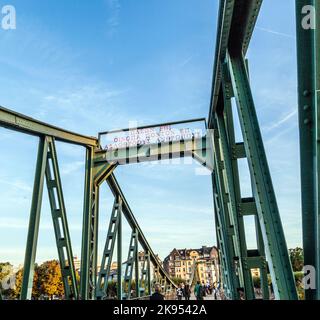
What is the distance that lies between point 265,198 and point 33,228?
5619 millimetres

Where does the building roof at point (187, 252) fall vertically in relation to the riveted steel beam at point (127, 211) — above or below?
above

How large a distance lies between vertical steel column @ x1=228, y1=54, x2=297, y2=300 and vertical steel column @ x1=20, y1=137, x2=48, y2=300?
5225 mm

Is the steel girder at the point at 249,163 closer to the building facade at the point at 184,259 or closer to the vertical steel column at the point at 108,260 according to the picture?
the vertical steel column at the point at 108,260

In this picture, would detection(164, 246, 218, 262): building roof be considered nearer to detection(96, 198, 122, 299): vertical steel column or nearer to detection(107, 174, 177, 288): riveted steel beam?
detection(107, 174, 177, 288): riveted steel beam

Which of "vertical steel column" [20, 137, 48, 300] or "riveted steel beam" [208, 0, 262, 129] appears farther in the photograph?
"vertical steel column" [20, 137, 48, 300]

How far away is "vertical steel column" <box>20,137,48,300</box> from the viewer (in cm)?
682

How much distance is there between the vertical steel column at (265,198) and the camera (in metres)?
3.13

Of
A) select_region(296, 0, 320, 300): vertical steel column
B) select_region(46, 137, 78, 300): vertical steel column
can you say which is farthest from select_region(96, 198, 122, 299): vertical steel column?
select_region(296, 0, 320, 300): vertical steel column

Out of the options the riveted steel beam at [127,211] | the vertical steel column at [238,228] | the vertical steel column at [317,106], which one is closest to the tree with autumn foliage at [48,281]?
the riveted steel beam at [127,211]

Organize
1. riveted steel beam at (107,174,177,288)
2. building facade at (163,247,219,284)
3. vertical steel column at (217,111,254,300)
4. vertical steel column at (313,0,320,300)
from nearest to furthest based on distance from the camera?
vertical steel column at (313,0,320,300) < vertical steel column at (217,111,254,300) < riveted steel beam at (107,174,177,288) < building facade at (163,247,219,284)

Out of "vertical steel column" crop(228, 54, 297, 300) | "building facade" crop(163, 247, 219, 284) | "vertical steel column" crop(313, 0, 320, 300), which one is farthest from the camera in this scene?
"building facade" crop(163, 247, 219, 284)

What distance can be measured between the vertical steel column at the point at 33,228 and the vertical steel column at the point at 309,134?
250 inches
